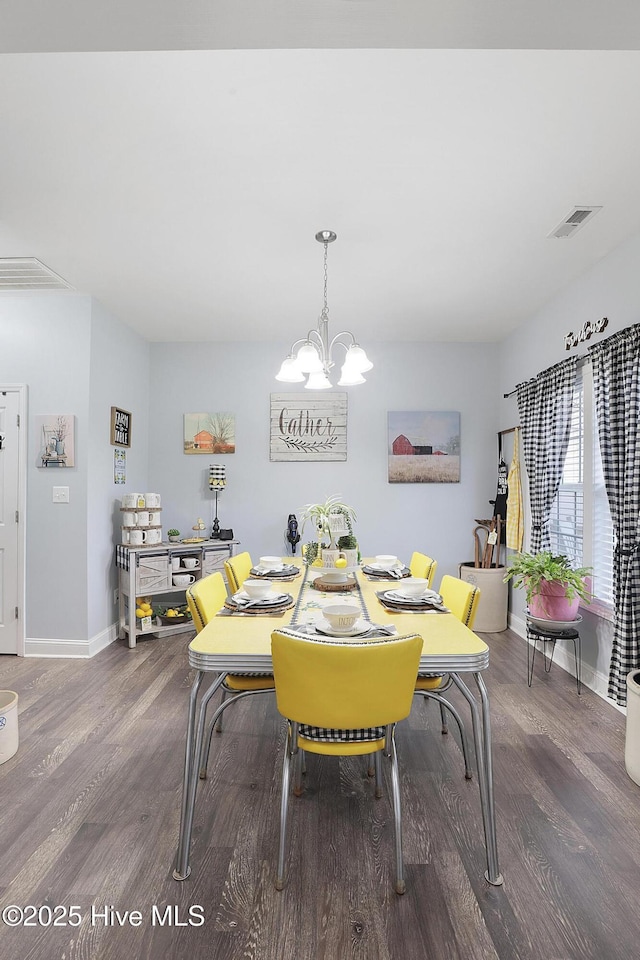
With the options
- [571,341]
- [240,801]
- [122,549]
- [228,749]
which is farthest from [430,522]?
[240,801]

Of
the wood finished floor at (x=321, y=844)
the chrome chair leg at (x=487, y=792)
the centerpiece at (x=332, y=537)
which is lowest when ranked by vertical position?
the wood finished floor at (x=321, y=844)

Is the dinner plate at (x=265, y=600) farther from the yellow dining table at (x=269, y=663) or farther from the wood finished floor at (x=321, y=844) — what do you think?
the wood finished floor at (x=321, y=844)

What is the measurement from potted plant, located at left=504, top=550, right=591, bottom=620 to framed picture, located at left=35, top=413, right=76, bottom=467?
324 centimetres

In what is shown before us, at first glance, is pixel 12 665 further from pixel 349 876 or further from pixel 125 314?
pixel 349 876

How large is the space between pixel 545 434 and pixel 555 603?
132 centimetres

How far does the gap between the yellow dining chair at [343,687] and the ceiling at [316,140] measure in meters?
1.52

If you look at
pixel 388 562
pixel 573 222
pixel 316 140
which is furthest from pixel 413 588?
pixel 573 222

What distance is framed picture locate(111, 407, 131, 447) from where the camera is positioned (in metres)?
4.36

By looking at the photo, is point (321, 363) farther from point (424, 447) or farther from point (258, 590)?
point (424, 447)

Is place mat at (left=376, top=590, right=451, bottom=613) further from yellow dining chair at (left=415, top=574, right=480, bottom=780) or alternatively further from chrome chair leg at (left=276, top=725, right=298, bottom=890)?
chrome chair leg at (left=276, top=725, right=298, bottom=890)

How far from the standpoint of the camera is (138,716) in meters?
2.97

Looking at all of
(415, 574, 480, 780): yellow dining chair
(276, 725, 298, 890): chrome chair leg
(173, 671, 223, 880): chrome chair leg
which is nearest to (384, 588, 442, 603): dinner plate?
(415, 574, 480, 780): yellow dining chair

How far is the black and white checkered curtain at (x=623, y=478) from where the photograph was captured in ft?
9.27

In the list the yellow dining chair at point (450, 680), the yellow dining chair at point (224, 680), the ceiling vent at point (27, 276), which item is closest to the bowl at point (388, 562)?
the yellow dining chair at point (450, 680)
